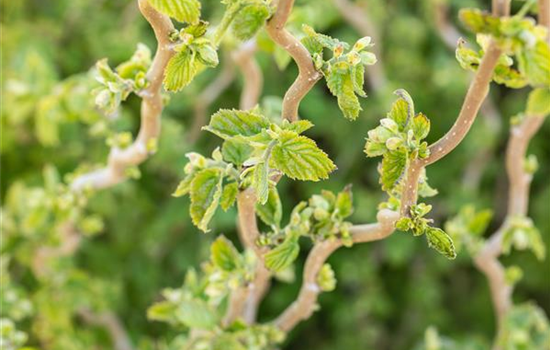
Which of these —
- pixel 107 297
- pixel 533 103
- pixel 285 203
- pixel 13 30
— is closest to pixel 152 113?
pixel 533 103

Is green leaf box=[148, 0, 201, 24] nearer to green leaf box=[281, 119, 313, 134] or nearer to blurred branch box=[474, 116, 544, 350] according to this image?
green leaf box=[281, 119, 313, 134]

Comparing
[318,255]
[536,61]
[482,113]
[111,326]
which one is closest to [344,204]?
[318,255]

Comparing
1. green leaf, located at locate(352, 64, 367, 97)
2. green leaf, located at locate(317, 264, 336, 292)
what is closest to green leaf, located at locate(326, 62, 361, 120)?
green leaf, located at locate(352, 64, 367, 97)

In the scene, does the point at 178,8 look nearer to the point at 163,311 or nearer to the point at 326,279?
the point at 326,279

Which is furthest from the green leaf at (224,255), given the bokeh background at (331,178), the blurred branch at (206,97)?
the blurred branch at (206,97)

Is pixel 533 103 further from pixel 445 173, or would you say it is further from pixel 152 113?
pixel 445 173

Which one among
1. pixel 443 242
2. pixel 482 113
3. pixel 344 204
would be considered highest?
pixel 482 113
